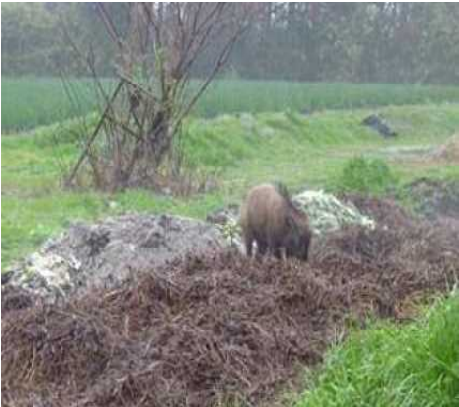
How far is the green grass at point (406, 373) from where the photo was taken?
477cm

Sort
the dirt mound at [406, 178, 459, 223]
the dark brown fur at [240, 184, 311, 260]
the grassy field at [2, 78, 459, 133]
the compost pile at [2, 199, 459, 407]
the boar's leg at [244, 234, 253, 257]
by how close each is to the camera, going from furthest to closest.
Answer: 1. the grassy field at [2, 78, 459, 133]
2. the dirt mound at [406, 178, 459, 223]
3. the boar's leg at [244, 234, 253, 257]
4. the dark brown fur at [240, 184, 311, 260]
5. the compost pile at [2, 199, 459, 407]

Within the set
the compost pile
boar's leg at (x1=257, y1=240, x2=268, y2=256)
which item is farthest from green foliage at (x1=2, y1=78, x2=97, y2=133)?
the compost pile

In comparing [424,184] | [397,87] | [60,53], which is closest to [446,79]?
[397,87]

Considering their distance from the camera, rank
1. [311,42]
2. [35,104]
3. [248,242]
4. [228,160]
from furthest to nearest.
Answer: [311,42] → [35,104] → [228,160] → [248,242]

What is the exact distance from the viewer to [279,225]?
8.04 m

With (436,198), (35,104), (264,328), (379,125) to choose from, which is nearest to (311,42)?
(379,125)

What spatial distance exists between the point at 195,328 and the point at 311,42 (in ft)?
82.5

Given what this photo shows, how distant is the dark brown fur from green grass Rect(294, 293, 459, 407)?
102 inches

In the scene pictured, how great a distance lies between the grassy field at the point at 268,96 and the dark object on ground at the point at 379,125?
221 cm

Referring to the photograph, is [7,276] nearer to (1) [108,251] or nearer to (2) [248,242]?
(1) [108,251]

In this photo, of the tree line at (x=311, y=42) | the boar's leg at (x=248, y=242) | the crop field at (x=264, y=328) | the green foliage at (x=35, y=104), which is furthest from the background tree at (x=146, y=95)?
the tree line at (x=311, y=42)

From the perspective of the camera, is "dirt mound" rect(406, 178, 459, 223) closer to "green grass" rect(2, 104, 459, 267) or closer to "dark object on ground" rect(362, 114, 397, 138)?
"green grass" rect(2, 104, 459, 267)

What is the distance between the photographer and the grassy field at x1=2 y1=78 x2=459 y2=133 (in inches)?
1113

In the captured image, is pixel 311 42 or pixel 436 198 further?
pixel 311 42
